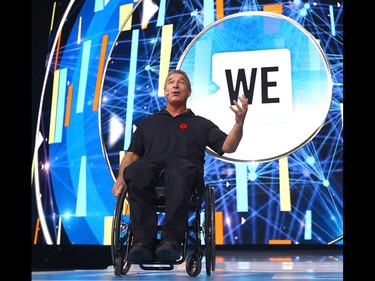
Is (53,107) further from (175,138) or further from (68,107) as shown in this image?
(175,138)

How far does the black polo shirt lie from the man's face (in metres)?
0.06

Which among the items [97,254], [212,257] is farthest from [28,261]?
[97,254]

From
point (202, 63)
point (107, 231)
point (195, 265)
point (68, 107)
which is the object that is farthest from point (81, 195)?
point (195, 265)

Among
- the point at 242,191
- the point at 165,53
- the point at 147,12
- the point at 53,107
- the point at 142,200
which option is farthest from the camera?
the point at 53,107

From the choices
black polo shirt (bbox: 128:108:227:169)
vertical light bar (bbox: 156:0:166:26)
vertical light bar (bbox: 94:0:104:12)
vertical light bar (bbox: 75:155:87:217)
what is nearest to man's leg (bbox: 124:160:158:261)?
black polo shirt (bbox: 128:108:227:169)

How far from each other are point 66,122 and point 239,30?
Result: 126cm

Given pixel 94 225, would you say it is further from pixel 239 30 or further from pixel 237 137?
pixel 237 137

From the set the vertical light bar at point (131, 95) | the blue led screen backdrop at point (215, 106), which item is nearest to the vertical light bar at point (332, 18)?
the blue led screen backdrop at point (215, 106)

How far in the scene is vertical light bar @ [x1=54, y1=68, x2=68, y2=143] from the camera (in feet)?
13.6

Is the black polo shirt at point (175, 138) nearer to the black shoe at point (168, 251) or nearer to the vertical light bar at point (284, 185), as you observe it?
the black shoe at point (168, 251)

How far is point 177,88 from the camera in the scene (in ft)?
7.50

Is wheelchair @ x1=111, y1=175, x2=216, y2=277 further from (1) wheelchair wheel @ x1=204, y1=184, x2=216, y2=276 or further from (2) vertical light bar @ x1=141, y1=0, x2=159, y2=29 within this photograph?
(2) vertical light bar @ x1=141, y1=0, x2=159, y2=29

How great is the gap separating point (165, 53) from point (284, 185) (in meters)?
1.10

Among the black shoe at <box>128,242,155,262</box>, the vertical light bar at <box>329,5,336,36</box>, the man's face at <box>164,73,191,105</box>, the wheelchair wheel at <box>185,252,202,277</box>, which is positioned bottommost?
the wheelchair wheel at <box>185,252,202,277</box>
